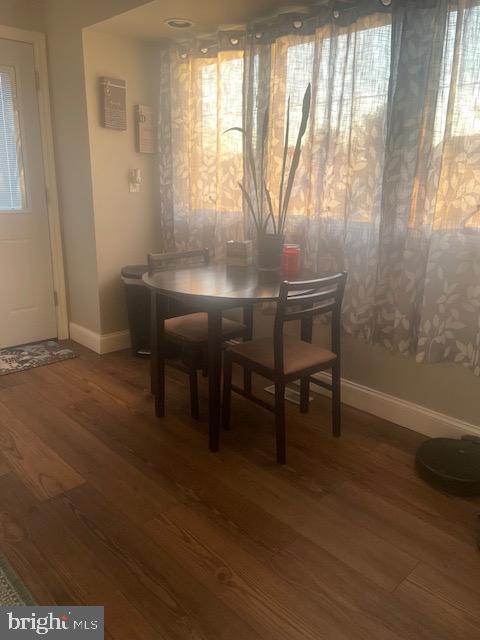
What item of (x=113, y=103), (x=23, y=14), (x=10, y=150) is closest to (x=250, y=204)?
(x=113, y=103)

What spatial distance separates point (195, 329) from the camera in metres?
2.51

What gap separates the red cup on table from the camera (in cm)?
247

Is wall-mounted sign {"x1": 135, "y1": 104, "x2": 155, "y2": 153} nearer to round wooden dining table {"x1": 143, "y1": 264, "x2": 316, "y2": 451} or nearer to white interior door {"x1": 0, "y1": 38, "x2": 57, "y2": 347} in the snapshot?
white interior door {"x1": 0, "y1": 38, "x2": 57, "y2": 347}

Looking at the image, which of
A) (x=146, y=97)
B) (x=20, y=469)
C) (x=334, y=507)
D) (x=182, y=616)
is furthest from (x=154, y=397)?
(x=146, y=97)

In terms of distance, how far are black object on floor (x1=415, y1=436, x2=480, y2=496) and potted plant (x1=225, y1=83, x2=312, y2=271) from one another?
3.74 ft

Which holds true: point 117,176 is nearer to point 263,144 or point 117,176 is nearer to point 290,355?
point 263,144

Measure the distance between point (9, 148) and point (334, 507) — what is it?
9.76ft

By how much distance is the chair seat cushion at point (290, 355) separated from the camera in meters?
2.14

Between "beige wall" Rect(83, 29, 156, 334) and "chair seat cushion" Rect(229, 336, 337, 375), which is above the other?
"beige wall" Rect(83, 29, 156, 334)

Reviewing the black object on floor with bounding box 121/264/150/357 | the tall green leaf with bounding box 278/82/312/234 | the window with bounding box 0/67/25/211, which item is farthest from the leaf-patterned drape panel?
the window with bounding box 0/67/25/211

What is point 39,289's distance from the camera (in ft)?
11.7

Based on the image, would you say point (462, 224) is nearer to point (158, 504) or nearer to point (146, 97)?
point (158, 504)

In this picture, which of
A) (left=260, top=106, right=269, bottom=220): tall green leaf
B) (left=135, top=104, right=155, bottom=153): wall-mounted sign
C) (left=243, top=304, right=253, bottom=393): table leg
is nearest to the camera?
(left=260, top=106, right=269, bottom=220): tall green leaf

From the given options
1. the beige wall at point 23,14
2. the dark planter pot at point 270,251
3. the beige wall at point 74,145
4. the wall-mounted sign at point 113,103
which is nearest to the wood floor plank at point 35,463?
the beige wall at point 74,145
